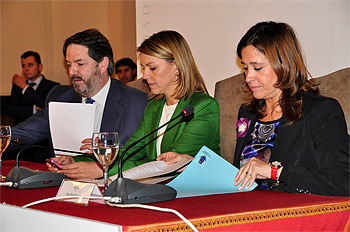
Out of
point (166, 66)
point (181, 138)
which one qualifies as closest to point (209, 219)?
point (181, 138)

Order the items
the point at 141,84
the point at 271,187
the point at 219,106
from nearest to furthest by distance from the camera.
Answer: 1. the point at 271,187
2. the point at 219,106
3. the point at 141,84

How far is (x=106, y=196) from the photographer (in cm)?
124

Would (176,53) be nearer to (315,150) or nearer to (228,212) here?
(315,150)

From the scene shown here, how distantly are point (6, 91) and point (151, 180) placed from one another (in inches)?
231

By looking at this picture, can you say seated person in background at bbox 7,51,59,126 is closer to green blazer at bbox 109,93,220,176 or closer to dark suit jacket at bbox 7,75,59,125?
dark suit jacket at bbox 7,75,59,125

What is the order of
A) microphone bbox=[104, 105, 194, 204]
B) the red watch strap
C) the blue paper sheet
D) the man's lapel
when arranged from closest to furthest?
microphone bbox=[104, 105, 194, 204] → the blue paper sheet → the red watch strap → the man's lapel

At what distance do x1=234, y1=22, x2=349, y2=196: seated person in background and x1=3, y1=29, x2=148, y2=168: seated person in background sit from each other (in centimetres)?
82

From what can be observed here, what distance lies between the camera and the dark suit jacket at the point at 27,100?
18.1 ft

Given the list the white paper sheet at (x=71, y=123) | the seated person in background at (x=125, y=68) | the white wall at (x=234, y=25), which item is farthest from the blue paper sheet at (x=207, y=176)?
the seated person in background at (x=125, y=68)

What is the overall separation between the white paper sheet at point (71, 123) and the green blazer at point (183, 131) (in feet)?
0.74

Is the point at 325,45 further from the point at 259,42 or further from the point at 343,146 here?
the point at 343,146

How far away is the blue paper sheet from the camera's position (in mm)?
1434

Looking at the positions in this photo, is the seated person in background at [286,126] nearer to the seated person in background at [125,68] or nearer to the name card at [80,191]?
the name card at [80,191]

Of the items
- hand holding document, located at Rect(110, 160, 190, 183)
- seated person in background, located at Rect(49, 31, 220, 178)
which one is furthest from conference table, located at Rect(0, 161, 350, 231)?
seated person in background, located at Rect(49, 31, 220, 178)
